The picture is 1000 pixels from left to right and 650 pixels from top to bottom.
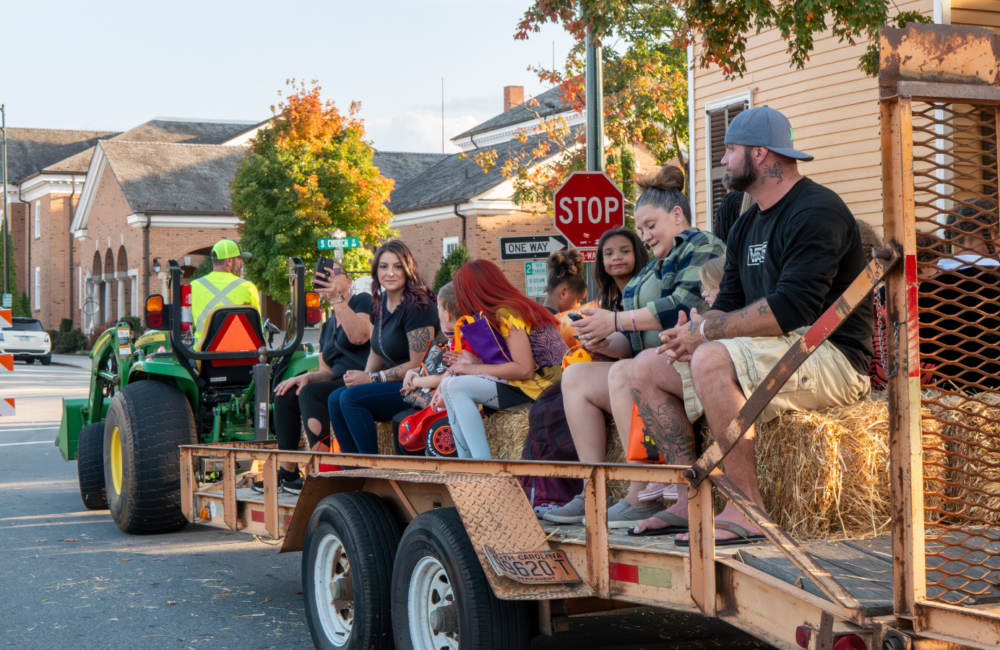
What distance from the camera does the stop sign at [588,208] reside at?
11.2 meters

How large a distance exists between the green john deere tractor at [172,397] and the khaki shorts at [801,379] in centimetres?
392

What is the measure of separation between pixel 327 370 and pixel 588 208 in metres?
4.73

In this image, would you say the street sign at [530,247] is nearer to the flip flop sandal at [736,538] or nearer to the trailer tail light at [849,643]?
the flip flop sandal at [736,538]

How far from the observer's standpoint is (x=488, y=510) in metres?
3.70

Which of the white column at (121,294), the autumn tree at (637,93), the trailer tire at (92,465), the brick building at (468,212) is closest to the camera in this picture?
the trailer tire at (92,465)

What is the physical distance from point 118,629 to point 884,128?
4458 mm

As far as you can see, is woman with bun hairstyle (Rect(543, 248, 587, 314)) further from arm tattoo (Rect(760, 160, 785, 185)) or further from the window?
the window

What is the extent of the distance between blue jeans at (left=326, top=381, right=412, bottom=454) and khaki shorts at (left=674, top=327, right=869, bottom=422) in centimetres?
260

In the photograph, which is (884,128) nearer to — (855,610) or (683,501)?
(855,610)

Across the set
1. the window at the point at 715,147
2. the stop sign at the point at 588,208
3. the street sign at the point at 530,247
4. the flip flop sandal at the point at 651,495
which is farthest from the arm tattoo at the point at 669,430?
the window at the point at 715,147

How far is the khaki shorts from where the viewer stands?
11.7 feet

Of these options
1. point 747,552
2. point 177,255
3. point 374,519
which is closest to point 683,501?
point 747,552

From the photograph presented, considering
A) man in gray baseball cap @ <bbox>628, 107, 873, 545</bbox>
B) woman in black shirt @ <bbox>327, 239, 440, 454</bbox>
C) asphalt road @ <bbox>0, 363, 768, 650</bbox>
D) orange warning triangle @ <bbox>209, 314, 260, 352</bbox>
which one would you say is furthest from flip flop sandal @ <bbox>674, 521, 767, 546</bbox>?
orange warning triangle @ <bbox>209, 314, 260, 352</bbox>

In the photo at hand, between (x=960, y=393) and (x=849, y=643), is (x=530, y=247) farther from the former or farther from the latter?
(x=849, y=643)
